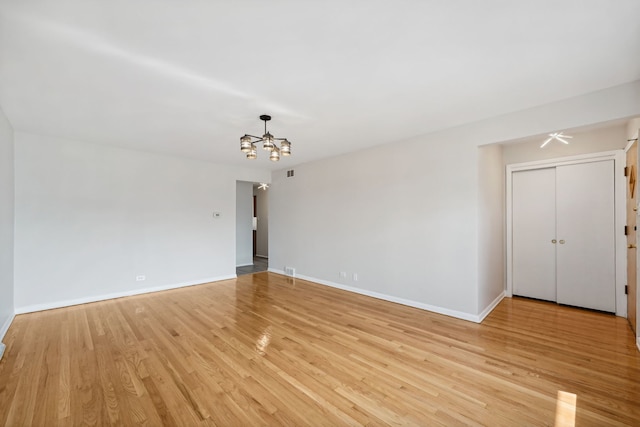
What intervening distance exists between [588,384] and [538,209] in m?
3.15

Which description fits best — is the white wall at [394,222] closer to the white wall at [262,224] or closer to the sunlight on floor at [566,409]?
the sunlight on floor at [566,409]

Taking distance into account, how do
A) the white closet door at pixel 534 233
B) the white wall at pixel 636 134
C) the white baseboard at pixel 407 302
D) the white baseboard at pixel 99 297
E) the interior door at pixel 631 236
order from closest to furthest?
1. the white wall at pixel 636 134
2. the interior door at pixel 631 236
3. the white baseboard at pixel 407 302
4. the white baseboard at pixel 99 297
5. the white closet door at pixel 534 233

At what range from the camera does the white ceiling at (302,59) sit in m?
1.69

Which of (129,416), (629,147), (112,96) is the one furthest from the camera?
(629,147)

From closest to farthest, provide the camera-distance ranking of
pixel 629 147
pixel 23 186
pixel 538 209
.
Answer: pixel 629 147 → pixel 23 186 → pixel 538 209

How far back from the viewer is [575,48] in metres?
2.07

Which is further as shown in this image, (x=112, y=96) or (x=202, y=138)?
(x=202, y=138)

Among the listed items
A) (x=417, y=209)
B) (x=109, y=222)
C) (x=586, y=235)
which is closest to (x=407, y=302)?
(x=417, y=209)

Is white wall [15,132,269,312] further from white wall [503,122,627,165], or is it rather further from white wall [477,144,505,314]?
white wall [503,122,627,165]

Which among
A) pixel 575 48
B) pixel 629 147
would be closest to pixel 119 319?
pixel 575 48

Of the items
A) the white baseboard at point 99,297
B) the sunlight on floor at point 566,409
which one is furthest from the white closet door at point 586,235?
the white baseboard at point 99,297

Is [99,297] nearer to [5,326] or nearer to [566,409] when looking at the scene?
[5,326]

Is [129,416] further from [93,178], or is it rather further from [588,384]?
[93,178]

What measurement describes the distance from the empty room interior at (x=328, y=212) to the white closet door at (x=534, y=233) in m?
0.04
